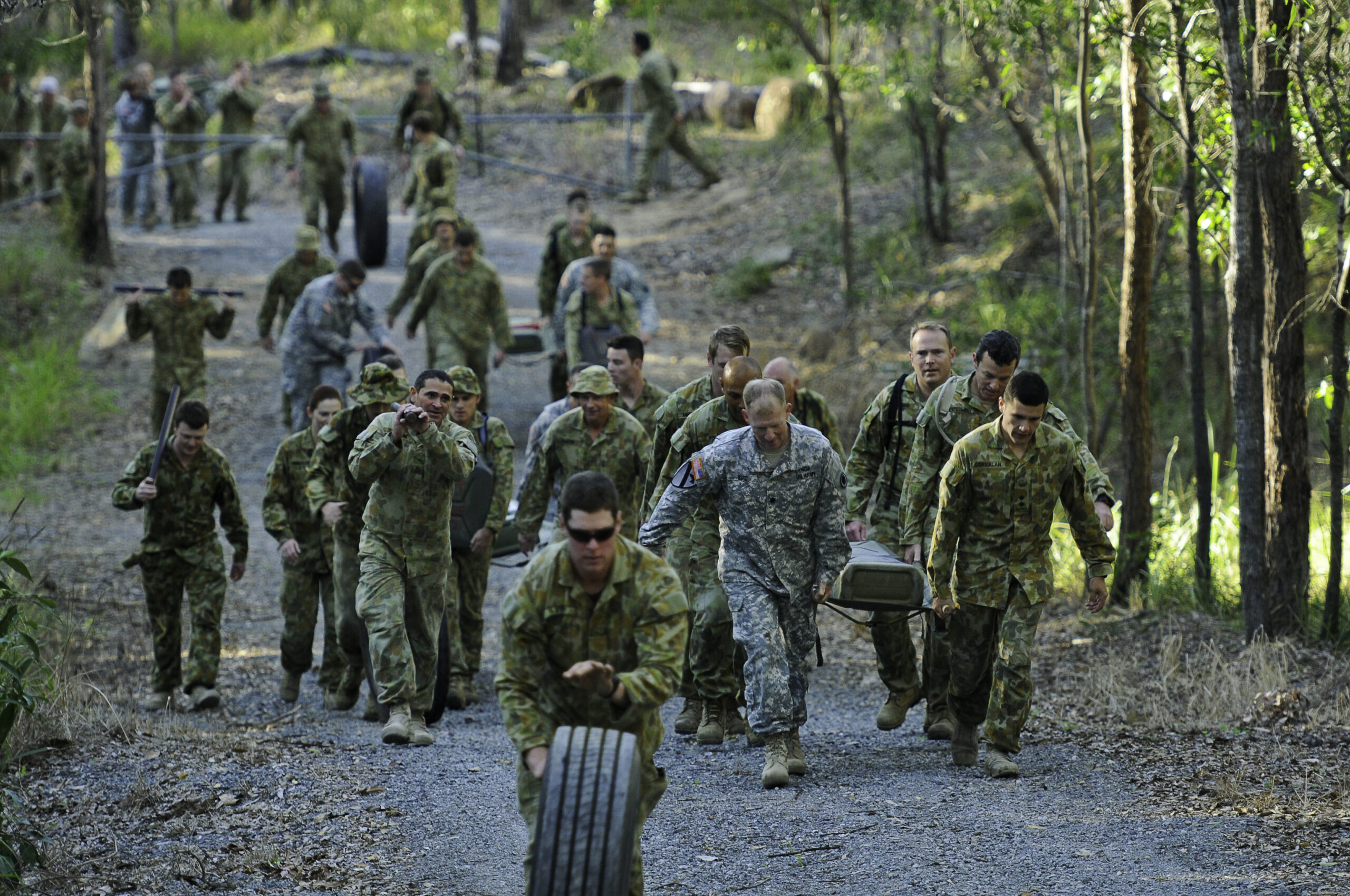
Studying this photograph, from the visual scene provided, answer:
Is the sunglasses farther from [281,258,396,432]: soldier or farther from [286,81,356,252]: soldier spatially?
[286,81,356,252]: soldier

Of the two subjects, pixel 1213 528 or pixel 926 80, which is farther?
pixel 926 80

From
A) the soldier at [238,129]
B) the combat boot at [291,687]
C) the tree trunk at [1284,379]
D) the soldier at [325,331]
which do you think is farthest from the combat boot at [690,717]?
the soldier at [238,129]

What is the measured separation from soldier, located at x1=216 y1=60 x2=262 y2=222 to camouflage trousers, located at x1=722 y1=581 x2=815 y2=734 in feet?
52.7

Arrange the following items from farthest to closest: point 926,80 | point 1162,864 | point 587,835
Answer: point 926,80
point 1162,864
point 587,835

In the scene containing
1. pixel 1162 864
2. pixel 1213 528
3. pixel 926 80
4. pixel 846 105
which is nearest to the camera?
pixel 1162 864

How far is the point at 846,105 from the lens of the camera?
21812 mm

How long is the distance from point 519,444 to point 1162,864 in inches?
386

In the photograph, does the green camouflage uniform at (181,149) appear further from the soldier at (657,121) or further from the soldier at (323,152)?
the soldier at (657,121)

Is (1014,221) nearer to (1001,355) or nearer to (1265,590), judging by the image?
(1265,590)

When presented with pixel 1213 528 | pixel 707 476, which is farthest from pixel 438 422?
pixel 1213 528

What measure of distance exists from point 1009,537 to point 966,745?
1.08 metres

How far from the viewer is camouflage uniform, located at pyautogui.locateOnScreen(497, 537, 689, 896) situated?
447 centimetres

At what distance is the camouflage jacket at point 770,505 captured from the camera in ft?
20.7

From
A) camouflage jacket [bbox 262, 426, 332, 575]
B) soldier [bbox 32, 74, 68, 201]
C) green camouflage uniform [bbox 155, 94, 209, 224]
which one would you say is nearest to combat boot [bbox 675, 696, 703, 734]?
camouflage jacket [bbox 262, 426, 332, 575]
